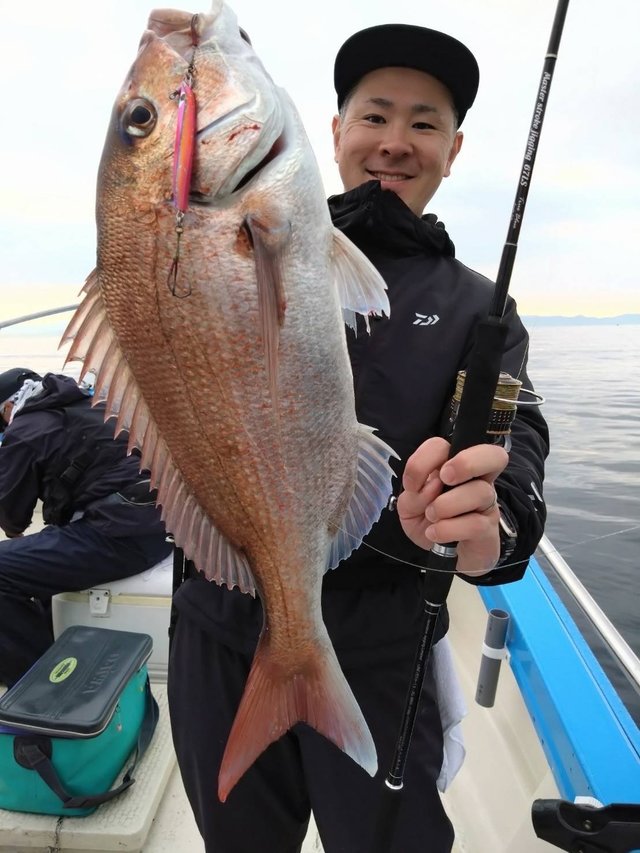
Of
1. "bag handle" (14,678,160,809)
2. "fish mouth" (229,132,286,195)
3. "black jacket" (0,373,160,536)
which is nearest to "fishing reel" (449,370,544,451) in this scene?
"fish mouth" (229,132,286,195)

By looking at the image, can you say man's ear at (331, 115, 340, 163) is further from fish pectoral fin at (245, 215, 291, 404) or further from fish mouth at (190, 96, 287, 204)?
fish pectoral fin at (245, 215, 291, 404)

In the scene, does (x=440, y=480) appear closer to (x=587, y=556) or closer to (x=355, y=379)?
(x=355, y=379)

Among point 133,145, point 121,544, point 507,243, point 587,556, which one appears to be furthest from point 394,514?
→ point 587,556

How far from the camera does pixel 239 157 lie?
1.05 meters

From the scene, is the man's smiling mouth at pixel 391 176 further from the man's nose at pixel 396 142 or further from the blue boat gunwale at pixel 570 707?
the blue boat gunwale at pixel 570 707

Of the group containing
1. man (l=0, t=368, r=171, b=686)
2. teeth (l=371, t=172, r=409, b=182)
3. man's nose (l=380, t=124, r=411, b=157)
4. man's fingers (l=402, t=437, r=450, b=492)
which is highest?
man's nose (l=380, t=124, r=411, b=157)

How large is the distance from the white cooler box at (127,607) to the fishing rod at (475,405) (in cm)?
217

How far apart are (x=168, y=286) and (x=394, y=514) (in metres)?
0.80

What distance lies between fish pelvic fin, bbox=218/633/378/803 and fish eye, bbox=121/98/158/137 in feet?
3.53

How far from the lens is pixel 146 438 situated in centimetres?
118

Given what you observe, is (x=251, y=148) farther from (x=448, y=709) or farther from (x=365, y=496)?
(x=448, y=709)

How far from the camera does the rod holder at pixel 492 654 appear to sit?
219 cm

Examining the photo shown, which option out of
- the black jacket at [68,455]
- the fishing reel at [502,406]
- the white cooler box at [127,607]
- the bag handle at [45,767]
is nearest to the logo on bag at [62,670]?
the bag handle at [45,767]

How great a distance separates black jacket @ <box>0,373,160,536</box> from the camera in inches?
128
